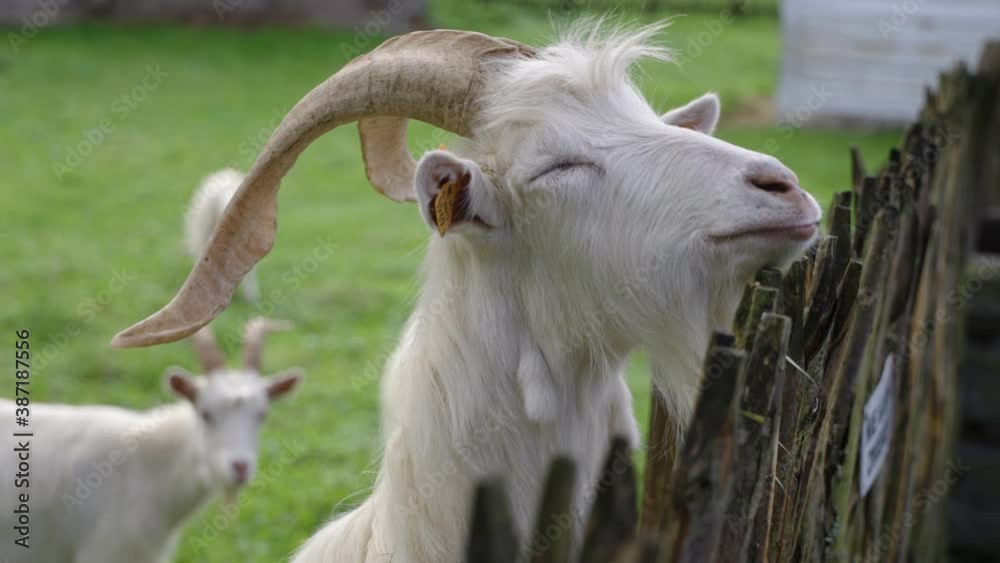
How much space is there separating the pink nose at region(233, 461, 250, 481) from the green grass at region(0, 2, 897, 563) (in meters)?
0.50

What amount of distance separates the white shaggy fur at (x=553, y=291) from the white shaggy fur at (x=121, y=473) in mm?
2914

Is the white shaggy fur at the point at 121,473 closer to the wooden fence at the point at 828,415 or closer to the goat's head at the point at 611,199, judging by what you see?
the wooden fence at the point at 828,415

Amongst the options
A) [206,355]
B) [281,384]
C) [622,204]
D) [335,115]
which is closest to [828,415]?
[622,204]

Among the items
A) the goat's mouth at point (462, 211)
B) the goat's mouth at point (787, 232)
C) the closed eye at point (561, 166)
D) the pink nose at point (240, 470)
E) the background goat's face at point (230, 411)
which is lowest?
the pink nose at point (240, 470)

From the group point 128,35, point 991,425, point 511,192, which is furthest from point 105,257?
point 128,35

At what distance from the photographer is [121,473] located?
5.23 m

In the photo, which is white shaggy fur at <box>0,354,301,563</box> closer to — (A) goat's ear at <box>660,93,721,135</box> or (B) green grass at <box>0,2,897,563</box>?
(B) green grass at <box>0,2,897,563</box>

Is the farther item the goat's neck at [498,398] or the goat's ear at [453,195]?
the goat's neck at [498,398]

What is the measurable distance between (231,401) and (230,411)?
0.05m

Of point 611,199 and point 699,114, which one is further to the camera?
point 699,114

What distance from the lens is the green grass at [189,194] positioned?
23.2ft

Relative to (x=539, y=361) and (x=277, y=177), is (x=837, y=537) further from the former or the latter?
(x=277, y=177)

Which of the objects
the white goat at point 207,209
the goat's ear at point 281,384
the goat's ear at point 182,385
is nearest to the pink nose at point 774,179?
the goat's ear at point 182,385

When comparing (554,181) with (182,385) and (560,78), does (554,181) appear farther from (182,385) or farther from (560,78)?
(182,385)
